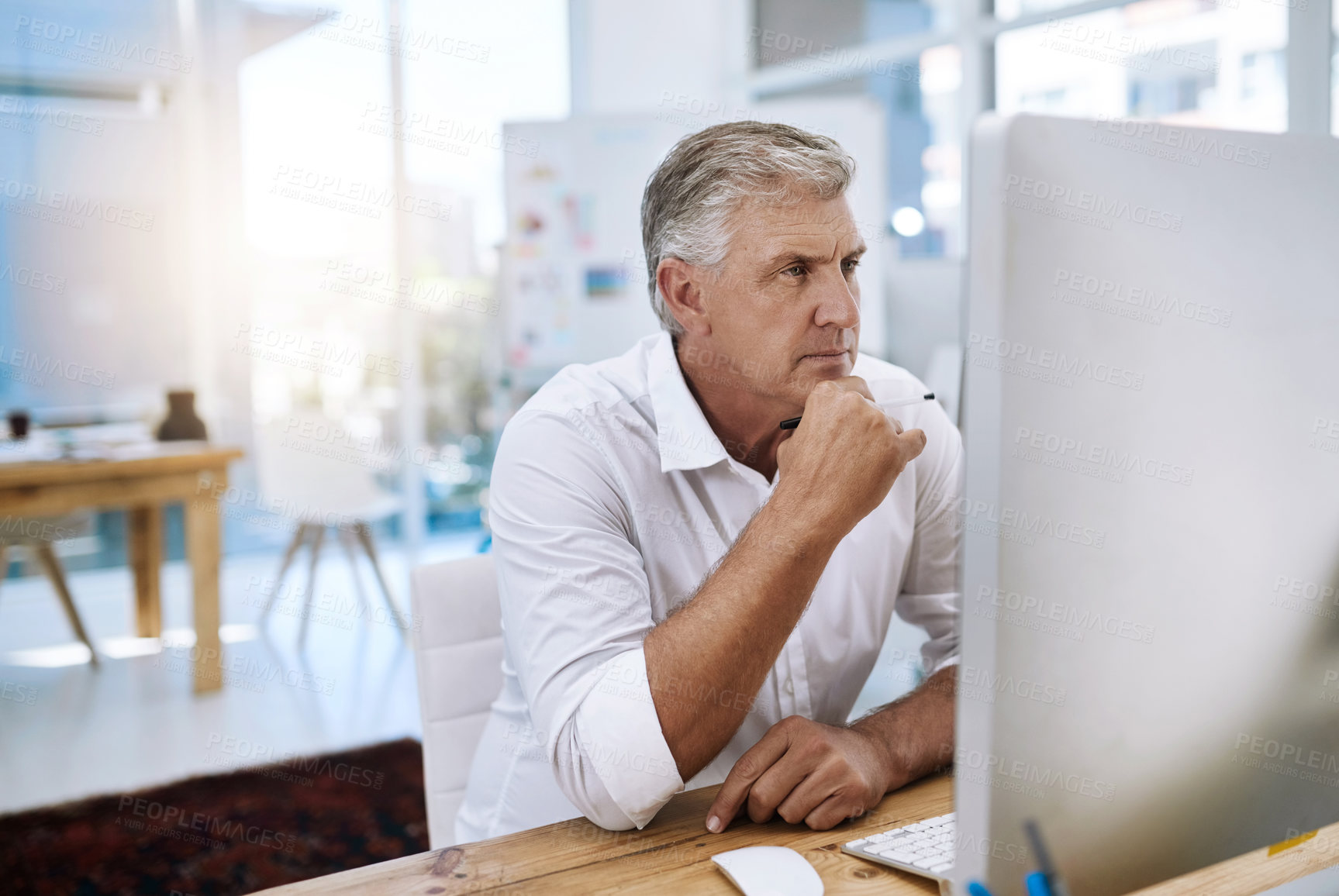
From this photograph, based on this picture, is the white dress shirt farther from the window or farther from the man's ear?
the window

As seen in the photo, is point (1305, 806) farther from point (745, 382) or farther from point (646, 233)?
point (646, 233)

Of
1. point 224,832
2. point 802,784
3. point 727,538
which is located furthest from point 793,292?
point 224,832

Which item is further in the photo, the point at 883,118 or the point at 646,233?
the point at 883,118

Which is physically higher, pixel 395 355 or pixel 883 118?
pixel 883 118

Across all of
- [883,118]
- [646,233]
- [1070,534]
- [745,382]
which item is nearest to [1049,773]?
[1070,534]

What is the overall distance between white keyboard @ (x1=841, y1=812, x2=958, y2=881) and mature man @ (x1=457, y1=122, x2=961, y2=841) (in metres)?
0.05

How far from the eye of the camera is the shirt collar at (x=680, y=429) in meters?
1.15

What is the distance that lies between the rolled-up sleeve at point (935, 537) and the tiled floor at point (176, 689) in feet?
7.43

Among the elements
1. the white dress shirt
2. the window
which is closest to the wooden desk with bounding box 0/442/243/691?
the white dress shirt

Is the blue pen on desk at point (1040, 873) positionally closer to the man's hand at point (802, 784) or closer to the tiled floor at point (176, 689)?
the man's hand at point (802, 784)

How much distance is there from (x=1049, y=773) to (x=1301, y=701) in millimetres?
205

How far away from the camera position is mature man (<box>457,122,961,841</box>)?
2.87 feet

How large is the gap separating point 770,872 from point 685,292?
2.33ft

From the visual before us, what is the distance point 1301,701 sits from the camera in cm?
62
